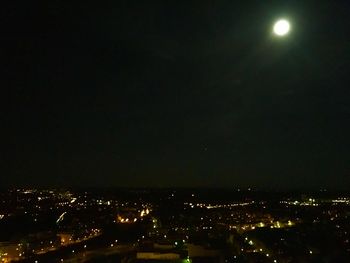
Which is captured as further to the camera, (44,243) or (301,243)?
(44,243)

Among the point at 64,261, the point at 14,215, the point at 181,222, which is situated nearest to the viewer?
the point at 64,261

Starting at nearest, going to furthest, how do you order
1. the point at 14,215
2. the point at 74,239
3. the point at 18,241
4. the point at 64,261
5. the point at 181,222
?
the point at 64,261
the point at 18,241
the point at 74,239
the point at 181,222
the point at 14,215

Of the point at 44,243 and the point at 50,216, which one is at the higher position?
the point at 50,216

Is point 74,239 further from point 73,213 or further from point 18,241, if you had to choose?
point 73,213

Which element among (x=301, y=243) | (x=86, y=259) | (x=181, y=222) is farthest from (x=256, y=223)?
(x=86, y=259)

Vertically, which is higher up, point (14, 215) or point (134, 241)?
point (14, 215)

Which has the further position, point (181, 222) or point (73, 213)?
point (73, 213)

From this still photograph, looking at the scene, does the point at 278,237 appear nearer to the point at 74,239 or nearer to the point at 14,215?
the point at 74,239

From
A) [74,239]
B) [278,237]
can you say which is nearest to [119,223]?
[74,239]

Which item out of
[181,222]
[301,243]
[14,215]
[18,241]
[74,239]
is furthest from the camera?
[14,215]
